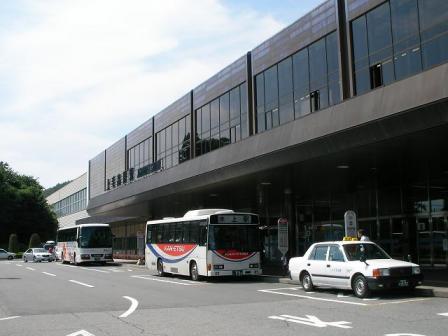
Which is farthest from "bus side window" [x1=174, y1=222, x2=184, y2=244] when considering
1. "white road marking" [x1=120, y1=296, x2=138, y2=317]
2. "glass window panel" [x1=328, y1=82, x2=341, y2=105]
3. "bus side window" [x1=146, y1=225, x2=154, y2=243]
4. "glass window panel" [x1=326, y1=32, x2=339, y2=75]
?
"glass window panel" [x1=326, y1=32, x2=339, y2=75]

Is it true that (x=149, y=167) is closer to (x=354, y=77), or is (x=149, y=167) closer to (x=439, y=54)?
(x=354, y=77)

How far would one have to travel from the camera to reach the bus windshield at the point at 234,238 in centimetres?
2272

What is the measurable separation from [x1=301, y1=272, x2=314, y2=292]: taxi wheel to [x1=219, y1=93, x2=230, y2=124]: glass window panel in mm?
15015

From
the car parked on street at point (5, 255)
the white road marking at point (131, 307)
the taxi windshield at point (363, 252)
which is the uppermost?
the taxi windshield at point (363, 252)

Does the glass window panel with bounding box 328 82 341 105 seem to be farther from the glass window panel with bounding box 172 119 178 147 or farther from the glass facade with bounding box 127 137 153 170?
the glass facade with bounding box 127 137 153 170

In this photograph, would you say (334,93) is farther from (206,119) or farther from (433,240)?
(206,119)

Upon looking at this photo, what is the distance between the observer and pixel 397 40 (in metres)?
19.9

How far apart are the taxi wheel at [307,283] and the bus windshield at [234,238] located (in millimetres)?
5133

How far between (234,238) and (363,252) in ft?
24.9

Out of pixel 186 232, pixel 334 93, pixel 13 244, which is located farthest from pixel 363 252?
pixel 13 244

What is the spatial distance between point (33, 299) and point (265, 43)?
16.7 meters

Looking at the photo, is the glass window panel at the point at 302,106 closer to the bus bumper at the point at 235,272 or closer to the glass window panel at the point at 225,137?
the glass window panel at the point at 225,137

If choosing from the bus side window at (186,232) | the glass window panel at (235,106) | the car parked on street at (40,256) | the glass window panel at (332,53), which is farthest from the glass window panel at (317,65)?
the car parked on street at (40,256)

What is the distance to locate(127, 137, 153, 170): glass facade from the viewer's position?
44.9 meters
